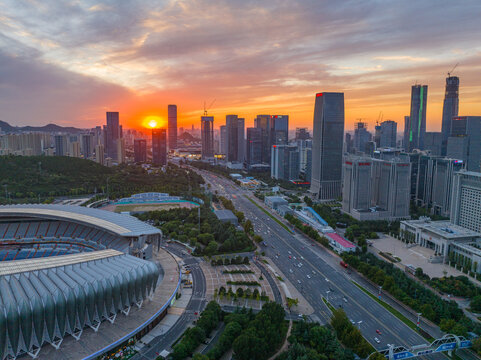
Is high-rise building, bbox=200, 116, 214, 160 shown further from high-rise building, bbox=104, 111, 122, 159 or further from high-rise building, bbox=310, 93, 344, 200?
high-rise building, bbox=310, 93, 344, 200

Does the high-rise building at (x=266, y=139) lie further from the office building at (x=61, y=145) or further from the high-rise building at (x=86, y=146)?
the office building at (x=61, y=145)

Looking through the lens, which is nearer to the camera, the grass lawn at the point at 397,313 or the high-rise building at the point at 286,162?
the grass lawn at the point at 397,313

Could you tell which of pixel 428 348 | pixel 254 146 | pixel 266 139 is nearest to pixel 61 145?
pixel 254 146

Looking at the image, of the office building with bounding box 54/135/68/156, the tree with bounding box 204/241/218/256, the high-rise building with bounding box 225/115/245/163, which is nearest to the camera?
the tree with bounding box 204/241/218/256

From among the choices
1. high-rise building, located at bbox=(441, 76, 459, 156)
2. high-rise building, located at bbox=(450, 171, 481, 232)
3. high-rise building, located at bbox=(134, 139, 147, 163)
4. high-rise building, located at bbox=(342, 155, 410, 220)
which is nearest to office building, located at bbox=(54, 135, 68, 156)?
high-rise building, located at bbox=(134, 139, 147, 163)

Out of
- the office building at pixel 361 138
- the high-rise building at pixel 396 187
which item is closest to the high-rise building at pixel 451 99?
the office building at pixel 361 138

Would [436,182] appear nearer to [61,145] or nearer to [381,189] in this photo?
[381,189]
